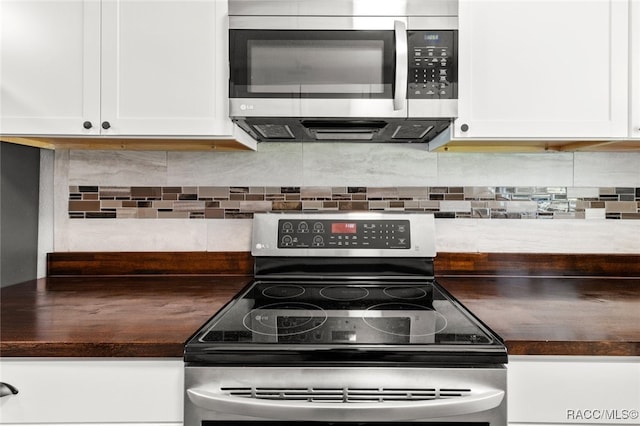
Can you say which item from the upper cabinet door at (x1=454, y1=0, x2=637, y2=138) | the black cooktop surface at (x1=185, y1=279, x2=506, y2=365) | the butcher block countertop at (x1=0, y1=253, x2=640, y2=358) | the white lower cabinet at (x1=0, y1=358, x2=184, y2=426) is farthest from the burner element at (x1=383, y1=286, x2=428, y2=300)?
the white lower cabinet at (x1=0, y1=358, x2=184, y2=426)

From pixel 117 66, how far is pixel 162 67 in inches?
5.7

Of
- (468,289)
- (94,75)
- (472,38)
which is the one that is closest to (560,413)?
(468,289)

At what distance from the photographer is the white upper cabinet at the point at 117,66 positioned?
1310mm

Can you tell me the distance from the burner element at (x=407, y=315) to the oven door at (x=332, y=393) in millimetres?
108

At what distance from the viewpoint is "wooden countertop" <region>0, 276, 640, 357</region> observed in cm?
94

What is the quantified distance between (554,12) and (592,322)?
0.95 metres

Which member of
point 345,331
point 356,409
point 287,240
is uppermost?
point 287,240

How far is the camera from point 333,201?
1671mm

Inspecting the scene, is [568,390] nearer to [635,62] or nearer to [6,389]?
[635,62]

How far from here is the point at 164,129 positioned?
1.32m

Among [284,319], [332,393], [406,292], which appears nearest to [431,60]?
[406,292]

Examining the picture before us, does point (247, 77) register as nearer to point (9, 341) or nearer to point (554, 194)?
point (9, 341)

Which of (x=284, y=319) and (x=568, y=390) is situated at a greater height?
(x=284, y=319)

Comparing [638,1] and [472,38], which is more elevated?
[638,1]
